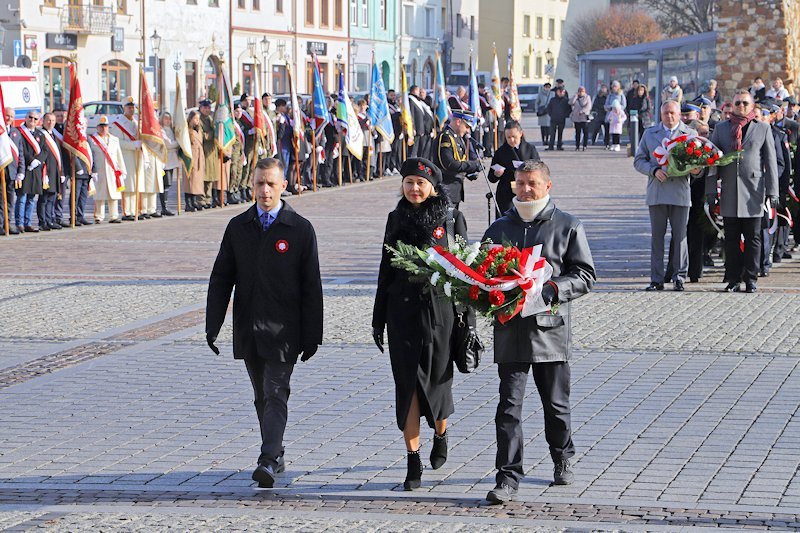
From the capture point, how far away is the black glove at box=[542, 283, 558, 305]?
7.16 m

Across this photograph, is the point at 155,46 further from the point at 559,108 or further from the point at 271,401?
the point at 271,401

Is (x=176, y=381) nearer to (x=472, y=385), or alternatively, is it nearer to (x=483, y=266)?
(x=472, y=385)

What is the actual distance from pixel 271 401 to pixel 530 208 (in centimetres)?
163

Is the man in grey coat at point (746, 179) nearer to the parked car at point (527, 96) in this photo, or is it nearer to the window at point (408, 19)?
the parked car at point (527, 96)

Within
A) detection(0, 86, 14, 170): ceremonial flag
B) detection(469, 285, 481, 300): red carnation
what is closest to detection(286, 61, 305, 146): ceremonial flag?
detection(0, 86, 14, 170): ceremonial flag

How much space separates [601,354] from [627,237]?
898 cm

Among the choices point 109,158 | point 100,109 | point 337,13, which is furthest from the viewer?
point 337,13

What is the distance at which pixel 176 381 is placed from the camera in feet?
33.9

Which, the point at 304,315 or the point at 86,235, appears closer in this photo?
the point at 304,315

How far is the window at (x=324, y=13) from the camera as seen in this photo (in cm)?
7200

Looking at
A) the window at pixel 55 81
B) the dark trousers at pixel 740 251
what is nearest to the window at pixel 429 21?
the window at pixel 55 81

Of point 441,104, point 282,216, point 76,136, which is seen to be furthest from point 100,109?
point 282,216

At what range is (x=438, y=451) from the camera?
7.79 m

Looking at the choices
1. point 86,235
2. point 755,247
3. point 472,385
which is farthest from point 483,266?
point 86,235
